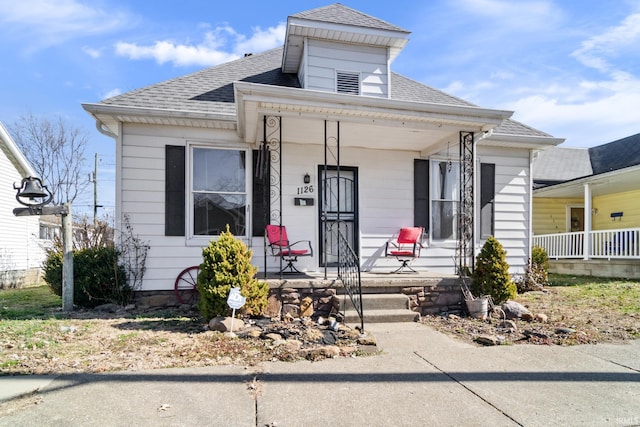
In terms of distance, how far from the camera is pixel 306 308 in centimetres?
513

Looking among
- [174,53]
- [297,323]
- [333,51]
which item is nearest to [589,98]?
[333,51]

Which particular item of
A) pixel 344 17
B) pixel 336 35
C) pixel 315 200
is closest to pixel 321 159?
pixel 315 200

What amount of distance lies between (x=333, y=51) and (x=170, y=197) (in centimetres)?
417

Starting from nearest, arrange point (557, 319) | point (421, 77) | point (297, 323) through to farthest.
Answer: point (297, 323)
point (557, 319)
point (421, 77)

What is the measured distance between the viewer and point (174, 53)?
450 inches

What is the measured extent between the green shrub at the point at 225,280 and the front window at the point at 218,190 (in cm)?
170

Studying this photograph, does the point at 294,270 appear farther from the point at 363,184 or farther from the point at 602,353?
the point at 602,353

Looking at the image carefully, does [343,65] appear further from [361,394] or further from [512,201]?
[361,394]

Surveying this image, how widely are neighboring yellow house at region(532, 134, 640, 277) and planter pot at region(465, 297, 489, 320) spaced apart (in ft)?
24.2

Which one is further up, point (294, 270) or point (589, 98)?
point (589, 98)

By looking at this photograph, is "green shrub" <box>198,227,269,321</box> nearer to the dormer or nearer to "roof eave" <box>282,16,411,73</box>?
the dormer

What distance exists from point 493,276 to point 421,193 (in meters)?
2.18

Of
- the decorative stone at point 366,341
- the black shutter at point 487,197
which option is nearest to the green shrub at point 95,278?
the decorative stone at point 366,341

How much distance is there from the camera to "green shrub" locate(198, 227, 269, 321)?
4.52m
